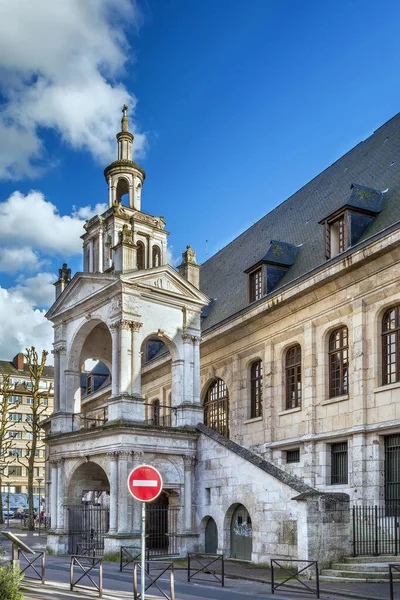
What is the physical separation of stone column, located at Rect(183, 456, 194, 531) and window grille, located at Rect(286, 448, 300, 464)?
4.11 metres

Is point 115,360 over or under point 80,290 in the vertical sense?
under

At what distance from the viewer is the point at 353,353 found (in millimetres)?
23844

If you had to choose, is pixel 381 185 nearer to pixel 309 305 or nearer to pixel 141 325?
pixel 309 305

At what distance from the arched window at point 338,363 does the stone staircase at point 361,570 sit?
692 centimetres

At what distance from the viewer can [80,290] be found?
Result: 89.8 ft

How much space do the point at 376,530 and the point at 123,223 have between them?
1665 centimetres

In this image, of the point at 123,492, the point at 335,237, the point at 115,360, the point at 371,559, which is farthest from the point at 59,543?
the point at 335,237

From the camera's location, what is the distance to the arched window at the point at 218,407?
32812 mm

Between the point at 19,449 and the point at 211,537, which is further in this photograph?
the point at 19,449

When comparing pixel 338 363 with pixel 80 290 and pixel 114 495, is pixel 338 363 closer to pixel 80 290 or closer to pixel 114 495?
pixel 114 495

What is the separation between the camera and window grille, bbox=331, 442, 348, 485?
24.0m

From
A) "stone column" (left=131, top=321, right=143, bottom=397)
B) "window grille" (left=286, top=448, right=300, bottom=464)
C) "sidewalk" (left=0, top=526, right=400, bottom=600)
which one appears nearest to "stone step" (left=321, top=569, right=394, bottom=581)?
"sidewalk" (left=0, top=526, right=400, bottom=600)

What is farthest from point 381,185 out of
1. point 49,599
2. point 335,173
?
point 49,599

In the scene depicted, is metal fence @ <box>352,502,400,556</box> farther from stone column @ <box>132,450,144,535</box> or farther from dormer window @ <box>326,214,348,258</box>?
dormer window @ <box>326,214,348,258</box>
